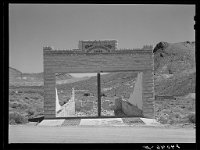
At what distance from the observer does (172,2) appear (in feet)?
12.7

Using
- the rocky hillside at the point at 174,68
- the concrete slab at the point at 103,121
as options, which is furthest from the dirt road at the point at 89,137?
the rocky hillside at the point at 174,68

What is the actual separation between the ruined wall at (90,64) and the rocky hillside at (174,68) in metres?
38.9

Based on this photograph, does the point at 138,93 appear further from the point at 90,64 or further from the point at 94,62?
the point at 90,64

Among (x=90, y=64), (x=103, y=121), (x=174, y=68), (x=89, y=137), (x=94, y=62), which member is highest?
(x=174, y=68)

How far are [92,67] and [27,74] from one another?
115 meters

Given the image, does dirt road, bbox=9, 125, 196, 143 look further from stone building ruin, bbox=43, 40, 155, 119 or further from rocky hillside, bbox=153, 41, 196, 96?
rocky hillside, bbox=153, 41, 196, 96

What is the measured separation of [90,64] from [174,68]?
2904 inches

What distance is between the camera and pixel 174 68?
88500mm

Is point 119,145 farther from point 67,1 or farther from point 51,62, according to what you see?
point 51,62

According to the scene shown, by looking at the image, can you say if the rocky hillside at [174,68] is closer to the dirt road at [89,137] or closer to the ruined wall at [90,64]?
the ruined wall at [90,64]

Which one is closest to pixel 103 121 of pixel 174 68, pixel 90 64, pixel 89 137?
pixel 90 64

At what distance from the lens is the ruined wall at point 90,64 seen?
1802 cm
